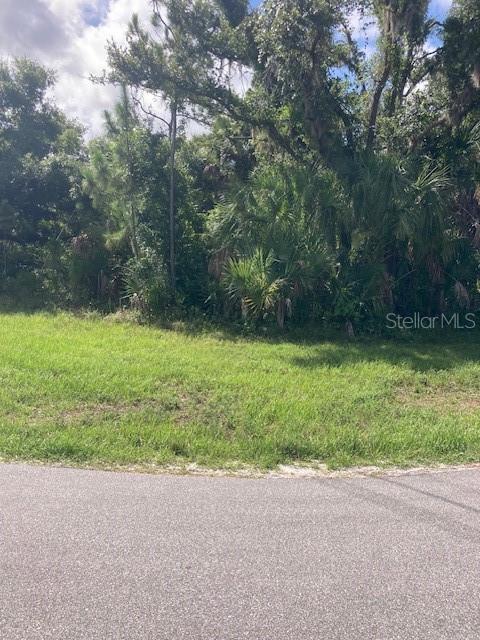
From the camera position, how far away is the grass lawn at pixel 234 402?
544cm

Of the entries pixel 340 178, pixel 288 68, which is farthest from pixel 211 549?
pixel 288 68

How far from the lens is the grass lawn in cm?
544

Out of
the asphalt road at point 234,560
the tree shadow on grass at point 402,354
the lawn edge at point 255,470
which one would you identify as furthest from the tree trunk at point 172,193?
the asphalt road at point 234,560

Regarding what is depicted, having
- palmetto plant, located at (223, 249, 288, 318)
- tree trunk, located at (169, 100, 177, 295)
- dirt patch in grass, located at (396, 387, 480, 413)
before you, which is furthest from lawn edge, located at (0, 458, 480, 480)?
tree trunk, located at (169, 100, 177, 295)

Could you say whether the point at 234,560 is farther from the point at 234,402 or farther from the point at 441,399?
the point at 441,399

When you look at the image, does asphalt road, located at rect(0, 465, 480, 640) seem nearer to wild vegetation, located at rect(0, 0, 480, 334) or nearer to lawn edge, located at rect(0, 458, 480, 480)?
lawn edge, located at rect(0, 458, 480, 480)

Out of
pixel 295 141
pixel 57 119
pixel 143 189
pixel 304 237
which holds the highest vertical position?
pixel 57 119

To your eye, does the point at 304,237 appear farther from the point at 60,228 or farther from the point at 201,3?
the point at 60,228

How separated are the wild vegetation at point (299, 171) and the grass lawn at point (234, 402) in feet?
7.06

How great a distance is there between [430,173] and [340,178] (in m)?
2.05

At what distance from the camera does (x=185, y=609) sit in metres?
2.75

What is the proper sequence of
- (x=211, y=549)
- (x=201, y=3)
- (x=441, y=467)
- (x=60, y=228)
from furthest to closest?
(x=60, y=228) < (x=201, y=3) < (x=441, y=467) < (x=211, y=549)

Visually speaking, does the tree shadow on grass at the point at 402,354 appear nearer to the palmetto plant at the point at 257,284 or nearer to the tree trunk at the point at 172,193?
the palmetto plant at the point at 257,284

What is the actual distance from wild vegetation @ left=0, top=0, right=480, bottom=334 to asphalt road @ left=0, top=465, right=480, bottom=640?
7.52 meters
